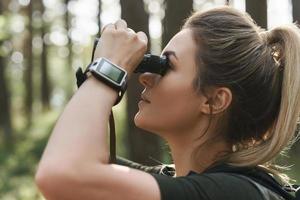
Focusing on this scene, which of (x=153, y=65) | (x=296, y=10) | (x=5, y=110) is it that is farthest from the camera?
(x=5, y=110)

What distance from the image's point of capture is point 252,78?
7.67 feet

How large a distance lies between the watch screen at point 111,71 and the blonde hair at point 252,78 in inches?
14.1

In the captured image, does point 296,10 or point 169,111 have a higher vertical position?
point 169,111

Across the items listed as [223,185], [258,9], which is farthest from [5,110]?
[223,185]

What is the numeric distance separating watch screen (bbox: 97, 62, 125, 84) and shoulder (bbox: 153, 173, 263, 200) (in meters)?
0.32

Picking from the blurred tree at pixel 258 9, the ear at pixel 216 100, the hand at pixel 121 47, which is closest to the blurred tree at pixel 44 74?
the blurred tree at pixel 258 9

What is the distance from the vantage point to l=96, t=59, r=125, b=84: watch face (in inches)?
79.4

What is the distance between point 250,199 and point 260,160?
29cm

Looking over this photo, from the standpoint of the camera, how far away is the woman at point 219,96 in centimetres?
210

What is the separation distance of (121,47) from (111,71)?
0.11 meters

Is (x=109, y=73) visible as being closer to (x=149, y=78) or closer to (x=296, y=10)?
(x=149, y=78)

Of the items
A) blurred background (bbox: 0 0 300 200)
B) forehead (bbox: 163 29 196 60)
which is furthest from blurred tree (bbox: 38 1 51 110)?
forehead (bbox: 163 29 196 60)

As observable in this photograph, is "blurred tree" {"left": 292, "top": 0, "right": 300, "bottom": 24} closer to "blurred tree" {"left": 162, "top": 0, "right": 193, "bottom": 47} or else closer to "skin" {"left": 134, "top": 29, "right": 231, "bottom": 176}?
"blurred tree" {"left": 162, "top": 0, "right": 193, "bottom": 47}

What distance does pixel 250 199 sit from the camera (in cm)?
199
